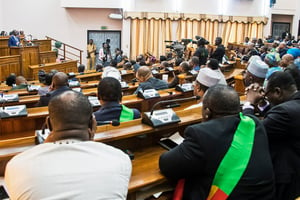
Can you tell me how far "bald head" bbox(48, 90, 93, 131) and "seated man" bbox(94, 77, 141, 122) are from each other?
1.18m

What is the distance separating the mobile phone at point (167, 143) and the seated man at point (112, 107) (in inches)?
19.4

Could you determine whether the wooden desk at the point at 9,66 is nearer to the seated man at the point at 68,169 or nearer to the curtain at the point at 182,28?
the curtain at the point at 182,28

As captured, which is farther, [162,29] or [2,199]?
[162,29]

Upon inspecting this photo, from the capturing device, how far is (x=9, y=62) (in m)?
9.20

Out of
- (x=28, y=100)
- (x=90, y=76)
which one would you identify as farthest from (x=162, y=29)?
(x=28, y=100)

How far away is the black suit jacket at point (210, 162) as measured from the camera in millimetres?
1552

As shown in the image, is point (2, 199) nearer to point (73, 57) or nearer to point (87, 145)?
point (87, 145)

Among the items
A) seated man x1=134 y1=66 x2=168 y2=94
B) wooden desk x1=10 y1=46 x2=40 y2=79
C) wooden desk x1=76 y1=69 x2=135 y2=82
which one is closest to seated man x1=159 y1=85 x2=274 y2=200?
seated man x1=134 y1=66 x2=168 y2=94

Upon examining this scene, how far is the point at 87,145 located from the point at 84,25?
12.9m

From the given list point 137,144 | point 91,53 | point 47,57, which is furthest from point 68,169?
point 91,53

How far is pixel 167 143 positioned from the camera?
2234mm

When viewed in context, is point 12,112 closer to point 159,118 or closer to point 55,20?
point 159,118

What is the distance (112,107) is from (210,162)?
1314 mm

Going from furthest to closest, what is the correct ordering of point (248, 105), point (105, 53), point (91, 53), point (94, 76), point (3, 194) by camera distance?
1. point (91, 53)
2. point (105, 53)
3. point (94, 76)
4. point (248, 105)
5. point (3, 194)
